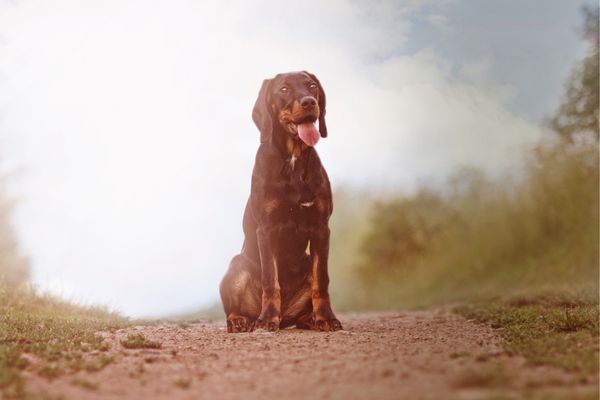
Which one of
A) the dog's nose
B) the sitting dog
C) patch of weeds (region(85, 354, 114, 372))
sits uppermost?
the dog's nose

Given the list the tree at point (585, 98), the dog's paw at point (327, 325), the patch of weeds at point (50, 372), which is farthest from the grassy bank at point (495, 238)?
the patch of weeds at point (50, 372)

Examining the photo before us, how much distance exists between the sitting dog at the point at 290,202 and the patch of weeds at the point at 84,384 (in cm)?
259

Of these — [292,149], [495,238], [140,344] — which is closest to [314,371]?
[140,344]

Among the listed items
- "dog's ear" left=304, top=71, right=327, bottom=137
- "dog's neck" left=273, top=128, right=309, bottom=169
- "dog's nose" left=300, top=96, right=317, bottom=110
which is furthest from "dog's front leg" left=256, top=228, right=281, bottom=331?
Result: "dog's nose" left=300, top=96, right=317, bottom=110

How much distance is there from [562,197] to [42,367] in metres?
10.5

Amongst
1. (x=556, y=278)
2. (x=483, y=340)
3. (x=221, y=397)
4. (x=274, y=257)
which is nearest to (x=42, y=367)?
(x=221, y=397)

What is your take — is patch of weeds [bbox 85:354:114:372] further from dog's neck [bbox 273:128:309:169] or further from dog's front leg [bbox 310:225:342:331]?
dog's neck [bbox 273:128:309:169]

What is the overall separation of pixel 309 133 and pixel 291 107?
0.29 metres

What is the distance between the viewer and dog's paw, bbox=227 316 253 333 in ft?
23.8

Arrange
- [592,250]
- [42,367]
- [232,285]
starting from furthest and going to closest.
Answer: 1. [592,250]
2. [232,285]
3. [42,367]

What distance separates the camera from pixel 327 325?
693 cm

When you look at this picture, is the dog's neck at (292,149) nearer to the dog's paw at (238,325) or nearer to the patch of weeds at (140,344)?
the dog's paw at (238,325)

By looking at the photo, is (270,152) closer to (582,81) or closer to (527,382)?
(527,382)

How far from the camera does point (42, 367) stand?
4793mm
